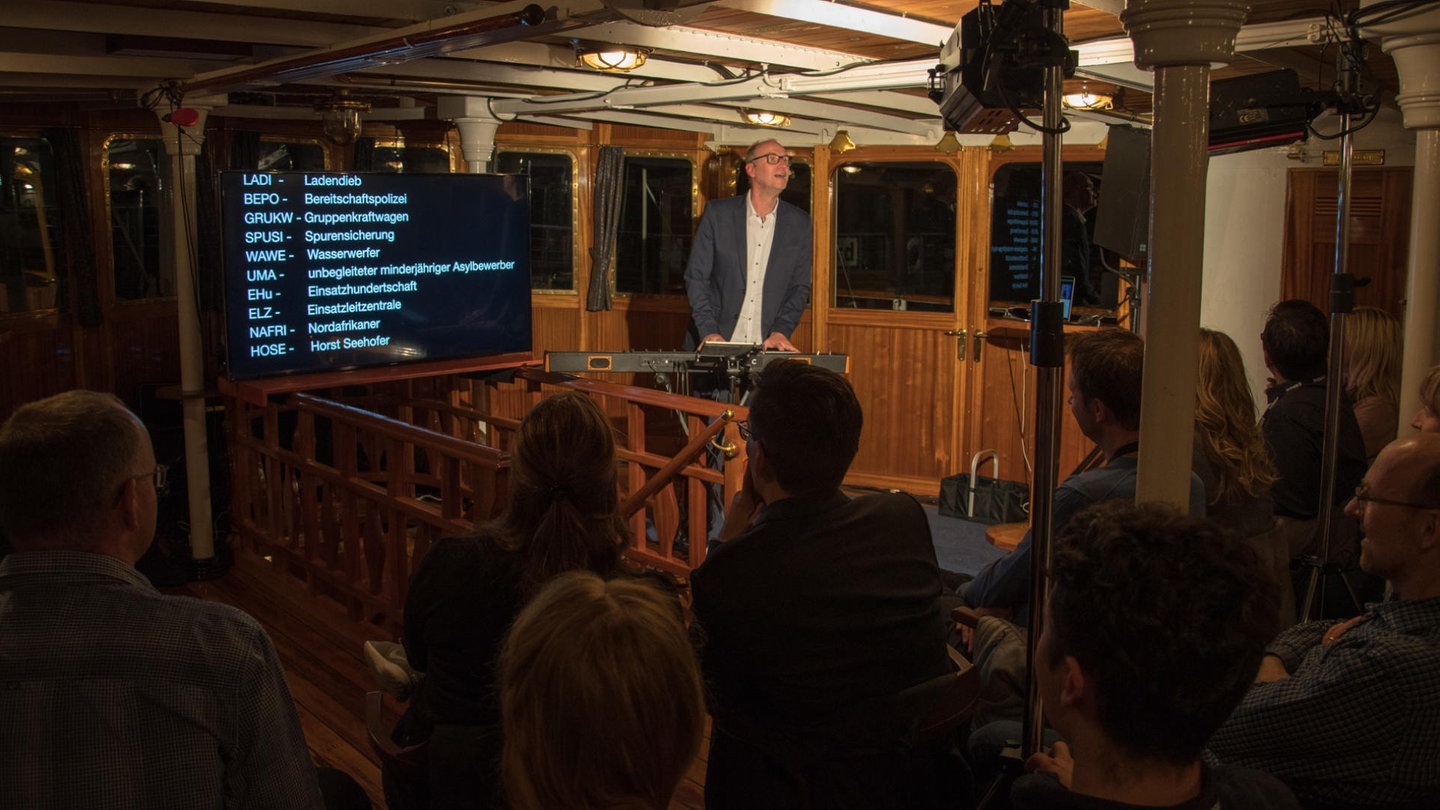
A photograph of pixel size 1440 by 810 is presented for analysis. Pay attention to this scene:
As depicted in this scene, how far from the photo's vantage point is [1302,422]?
342 centimetres

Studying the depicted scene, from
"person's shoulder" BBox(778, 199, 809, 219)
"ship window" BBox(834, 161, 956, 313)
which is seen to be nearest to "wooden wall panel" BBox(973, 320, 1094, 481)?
"ship window" BBox(834, 161, 956, 313)

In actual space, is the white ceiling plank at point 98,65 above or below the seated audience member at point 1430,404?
above

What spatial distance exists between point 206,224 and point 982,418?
468 cm

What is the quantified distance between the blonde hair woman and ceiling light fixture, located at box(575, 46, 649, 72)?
2.25 metres

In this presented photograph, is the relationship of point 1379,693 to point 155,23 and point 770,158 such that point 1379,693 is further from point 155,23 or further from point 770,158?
point 770,158

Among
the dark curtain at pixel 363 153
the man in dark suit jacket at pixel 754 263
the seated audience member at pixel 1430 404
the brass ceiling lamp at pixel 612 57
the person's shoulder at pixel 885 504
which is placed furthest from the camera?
the dark curtain at pixel 363 153

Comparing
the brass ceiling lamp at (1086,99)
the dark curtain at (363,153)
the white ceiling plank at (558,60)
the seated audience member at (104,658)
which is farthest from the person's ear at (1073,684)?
the dark curtain at (363,153)

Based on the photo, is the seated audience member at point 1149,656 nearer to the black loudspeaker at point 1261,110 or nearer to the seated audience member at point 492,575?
the seated audience member at point 492,575

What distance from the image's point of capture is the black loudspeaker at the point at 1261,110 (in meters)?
3.10

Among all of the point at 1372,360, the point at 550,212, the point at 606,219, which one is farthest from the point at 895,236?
the point at 1372,360

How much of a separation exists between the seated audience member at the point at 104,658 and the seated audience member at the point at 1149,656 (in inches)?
40.8

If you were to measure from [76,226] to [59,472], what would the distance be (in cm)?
573

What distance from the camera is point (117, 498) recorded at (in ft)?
5.31

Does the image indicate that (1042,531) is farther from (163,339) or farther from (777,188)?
(163,339)
